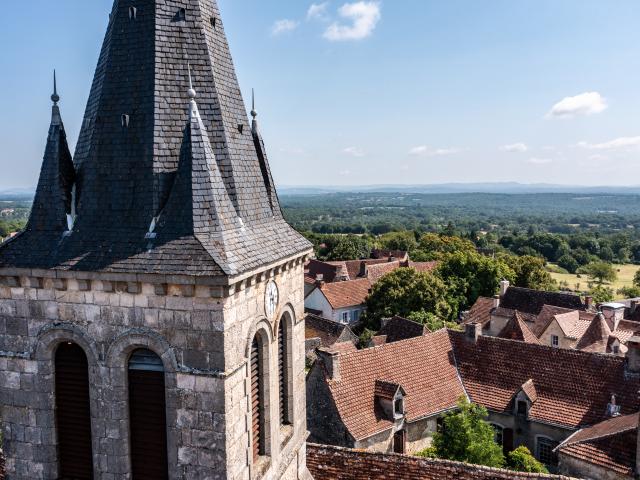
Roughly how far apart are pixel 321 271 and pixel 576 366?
51583 millimetres

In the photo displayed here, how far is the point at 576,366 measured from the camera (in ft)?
97.3

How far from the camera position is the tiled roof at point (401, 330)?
1533 inches

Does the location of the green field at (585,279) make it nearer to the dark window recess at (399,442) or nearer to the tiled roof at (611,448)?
the dark window recess at (399,442)

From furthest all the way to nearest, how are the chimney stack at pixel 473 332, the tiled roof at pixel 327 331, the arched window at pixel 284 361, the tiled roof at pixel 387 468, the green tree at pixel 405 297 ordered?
1. the green tree at pixel 405 297
2. the tiled roof at pixel 327 331
3. the chimney stack at pixel 473 332
4. the tiled roof at pixel 387 468
5. the arched window at pixel 284 361

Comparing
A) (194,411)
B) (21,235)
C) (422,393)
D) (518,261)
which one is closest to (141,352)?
(194,411)

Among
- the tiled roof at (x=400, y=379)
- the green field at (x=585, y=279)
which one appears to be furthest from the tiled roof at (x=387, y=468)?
the green field at (x=585, y=279)

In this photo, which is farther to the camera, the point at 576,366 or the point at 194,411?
the point at 576,366

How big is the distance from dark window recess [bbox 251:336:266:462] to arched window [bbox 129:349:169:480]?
1766mm

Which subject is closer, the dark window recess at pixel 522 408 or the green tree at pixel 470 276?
the dark window recess at pixel 522 408

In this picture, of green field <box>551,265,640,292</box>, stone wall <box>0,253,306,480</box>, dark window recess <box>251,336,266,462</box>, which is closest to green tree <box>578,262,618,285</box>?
green field <box>551,265,640,292</box>

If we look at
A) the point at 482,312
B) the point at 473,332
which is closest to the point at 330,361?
the point at 473,332

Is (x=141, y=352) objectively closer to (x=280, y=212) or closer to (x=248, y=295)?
(x=248, y=295)

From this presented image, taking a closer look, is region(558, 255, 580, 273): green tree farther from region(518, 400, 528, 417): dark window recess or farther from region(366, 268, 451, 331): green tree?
region(518, 400, 528, 417): dark window recess

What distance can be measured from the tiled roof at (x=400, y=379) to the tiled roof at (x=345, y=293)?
96.3ft
